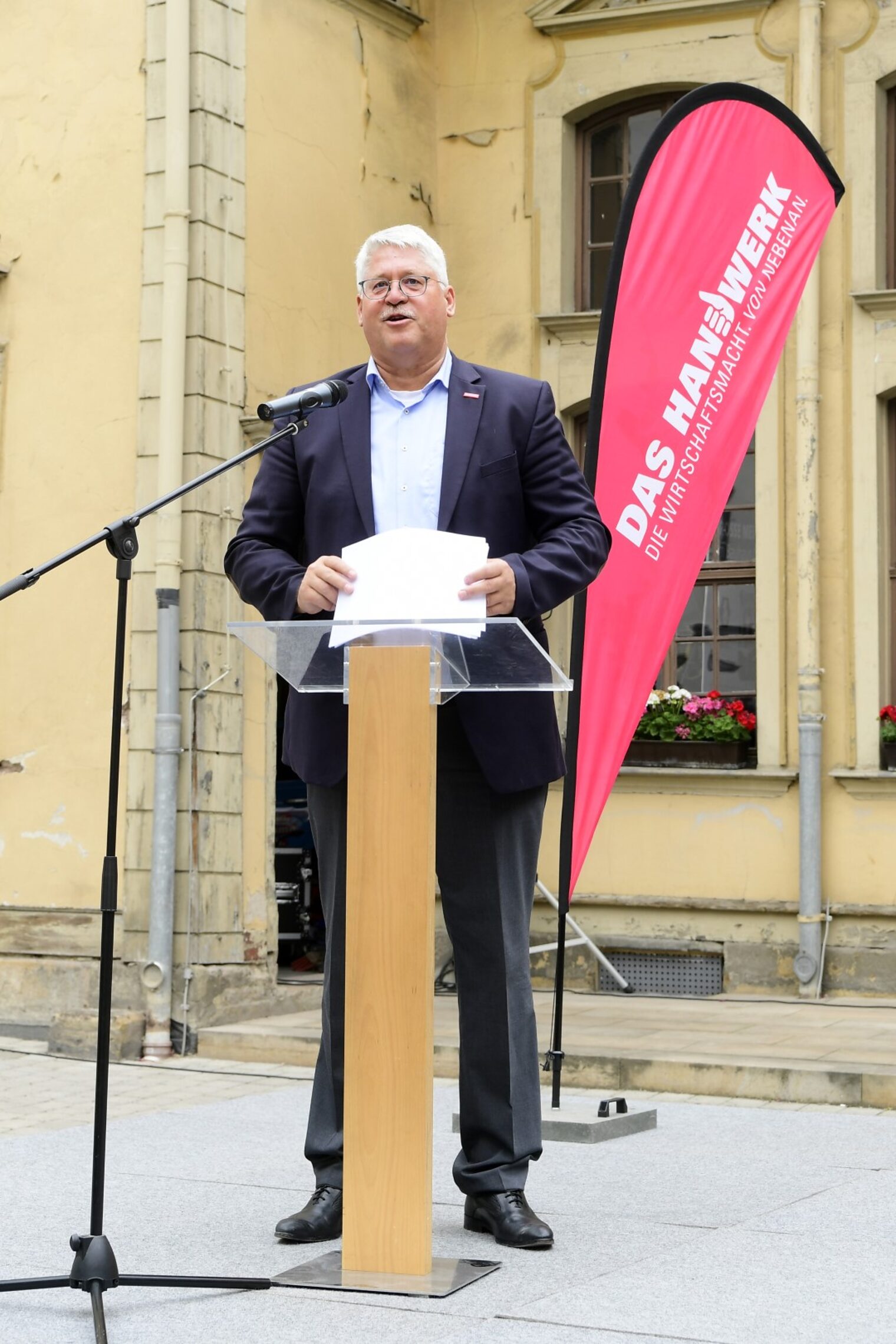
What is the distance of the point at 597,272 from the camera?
10320 mm

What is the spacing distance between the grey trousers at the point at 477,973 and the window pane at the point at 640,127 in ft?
24.0

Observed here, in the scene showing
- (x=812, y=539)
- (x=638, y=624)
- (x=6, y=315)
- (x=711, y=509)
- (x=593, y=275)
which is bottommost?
(x=638, y=624)

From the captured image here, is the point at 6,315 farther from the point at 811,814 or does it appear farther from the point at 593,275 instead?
the point at 811,814

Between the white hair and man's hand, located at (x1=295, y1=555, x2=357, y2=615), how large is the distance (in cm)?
66

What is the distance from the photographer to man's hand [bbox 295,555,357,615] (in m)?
3.25

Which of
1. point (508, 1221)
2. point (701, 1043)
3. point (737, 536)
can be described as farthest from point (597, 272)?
point (508, 1221)

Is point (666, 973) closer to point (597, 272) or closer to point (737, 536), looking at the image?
point (737, 536)

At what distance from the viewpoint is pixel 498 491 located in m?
3.68

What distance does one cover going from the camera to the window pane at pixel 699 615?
9.80 metres

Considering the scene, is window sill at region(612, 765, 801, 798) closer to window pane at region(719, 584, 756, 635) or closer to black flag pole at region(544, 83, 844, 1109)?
window pane at region(719, 584, 756, 635)

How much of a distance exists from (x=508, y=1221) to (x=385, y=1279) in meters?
0.44

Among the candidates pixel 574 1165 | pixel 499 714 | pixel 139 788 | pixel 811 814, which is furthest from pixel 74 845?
pixel 499 714

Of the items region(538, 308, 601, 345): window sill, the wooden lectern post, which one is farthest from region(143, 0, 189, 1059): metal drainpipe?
the wooden lectern post

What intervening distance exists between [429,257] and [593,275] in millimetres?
6985
